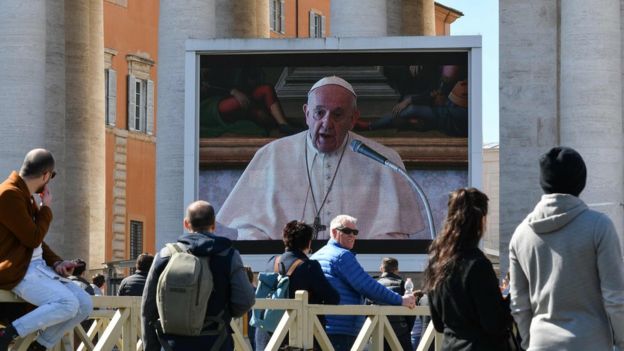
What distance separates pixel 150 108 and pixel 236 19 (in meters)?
22.4

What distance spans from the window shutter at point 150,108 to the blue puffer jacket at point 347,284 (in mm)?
46088

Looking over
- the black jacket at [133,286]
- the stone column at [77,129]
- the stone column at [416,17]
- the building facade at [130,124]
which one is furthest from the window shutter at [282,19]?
the black jacket at [133,286]

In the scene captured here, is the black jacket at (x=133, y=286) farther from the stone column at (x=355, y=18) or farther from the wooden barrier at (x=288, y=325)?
the stone column at (x=355, y=18)

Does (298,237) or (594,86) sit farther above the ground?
(594,86)

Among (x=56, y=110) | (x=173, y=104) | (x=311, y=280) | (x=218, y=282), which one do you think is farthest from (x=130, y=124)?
(x=218, y=282)

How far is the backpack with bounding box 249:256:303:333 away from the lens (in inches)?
653

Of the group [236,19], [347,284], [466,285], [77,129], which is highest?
[236,19]

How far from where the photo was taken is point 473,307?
11164 millimetres

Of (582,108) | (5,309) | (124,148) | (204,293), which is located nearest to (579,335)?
(204,293)

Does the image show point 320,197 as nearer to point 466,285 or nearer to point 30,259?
point 30,259

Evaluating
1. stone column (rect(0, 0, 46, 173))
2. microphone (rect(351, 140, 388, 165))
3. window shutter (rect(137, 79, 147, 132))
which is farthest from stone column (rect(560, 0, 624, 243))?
window shutter (rect(137, 79, 147, 132))

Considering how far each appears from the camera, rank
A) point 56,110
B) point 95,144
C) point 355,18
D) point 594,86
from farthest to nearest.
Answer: point 95,144
point 56,110
point 355,18
point 594,86

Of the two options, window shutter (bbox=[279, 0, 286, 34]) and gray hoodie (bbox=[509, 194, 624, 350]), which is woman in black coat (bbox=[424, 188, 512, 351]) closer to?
gray hoodie (bbox=[509, 194, 624, 350])

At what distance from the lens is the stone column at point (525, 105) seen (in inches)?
1348
